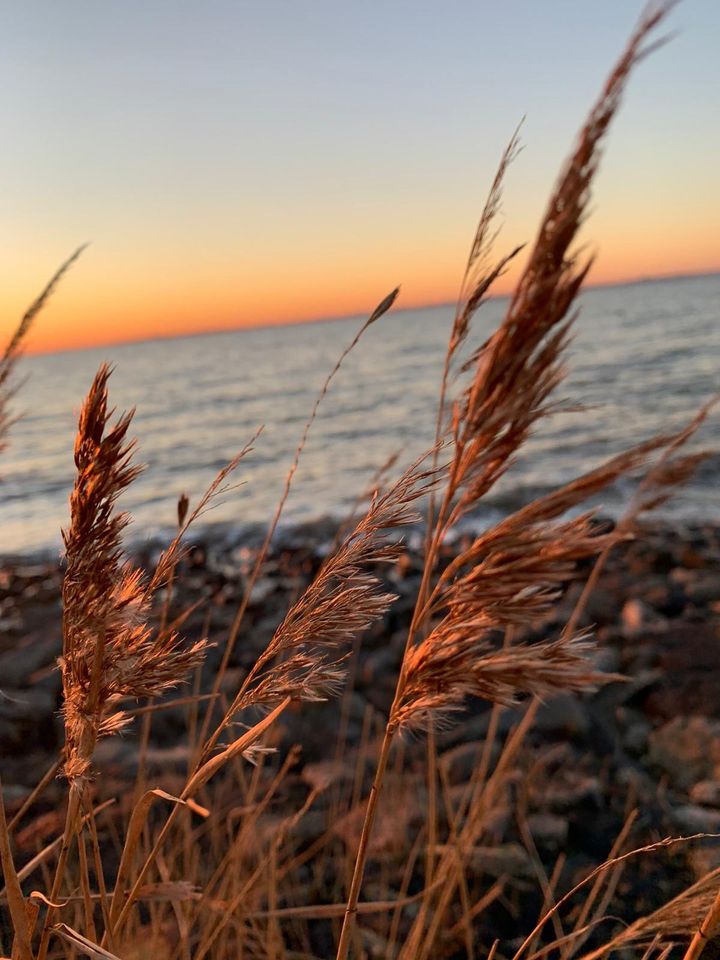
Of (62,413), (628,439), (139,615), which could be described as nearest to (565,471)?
(628,439)

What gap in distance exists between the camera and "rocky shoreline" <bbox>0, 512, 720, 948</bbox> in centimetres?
311

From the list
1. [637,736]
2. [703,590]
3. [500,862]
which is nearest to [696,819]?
[500,862]

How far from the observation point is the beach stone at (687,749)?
3.76 meters

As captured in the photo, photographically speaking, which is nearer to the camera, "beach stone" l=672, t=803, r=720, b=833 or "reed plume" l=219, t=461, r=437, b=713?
"reed plume" l=219, t=461, r=437, b=713

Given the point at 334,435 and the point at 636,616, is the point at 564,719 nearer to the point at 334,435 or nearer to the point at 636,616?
the point at 636,616

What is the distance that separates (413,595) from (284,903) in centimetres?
557

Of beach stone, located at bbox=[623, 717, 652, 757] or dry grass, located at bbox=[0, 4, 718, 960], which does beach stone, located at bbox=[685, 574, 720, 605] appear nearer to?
beach stone, located at bbox=[623, 717, 652, 757]

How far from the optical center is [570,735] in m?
4.18

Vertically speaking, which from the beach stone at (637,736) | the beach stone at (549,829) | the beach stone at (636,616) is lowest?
the beach stone at (636,616)

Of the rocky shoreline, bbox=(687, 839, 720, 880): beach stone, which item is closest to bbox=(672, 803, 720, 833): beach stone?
the rocky shoreline

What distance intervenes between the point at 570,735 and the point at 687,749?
537 millimetres

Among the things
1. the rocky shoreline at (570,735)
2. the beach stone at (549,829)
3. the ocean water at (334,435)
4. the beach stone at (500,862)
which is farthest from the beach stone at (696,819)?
the ocean water at (334,435)

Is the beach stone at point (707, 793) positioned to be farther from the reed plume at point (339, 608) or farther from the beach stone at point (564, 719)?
the reed plume at point (339, 608)

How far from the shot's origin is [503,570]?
0.76 meters
